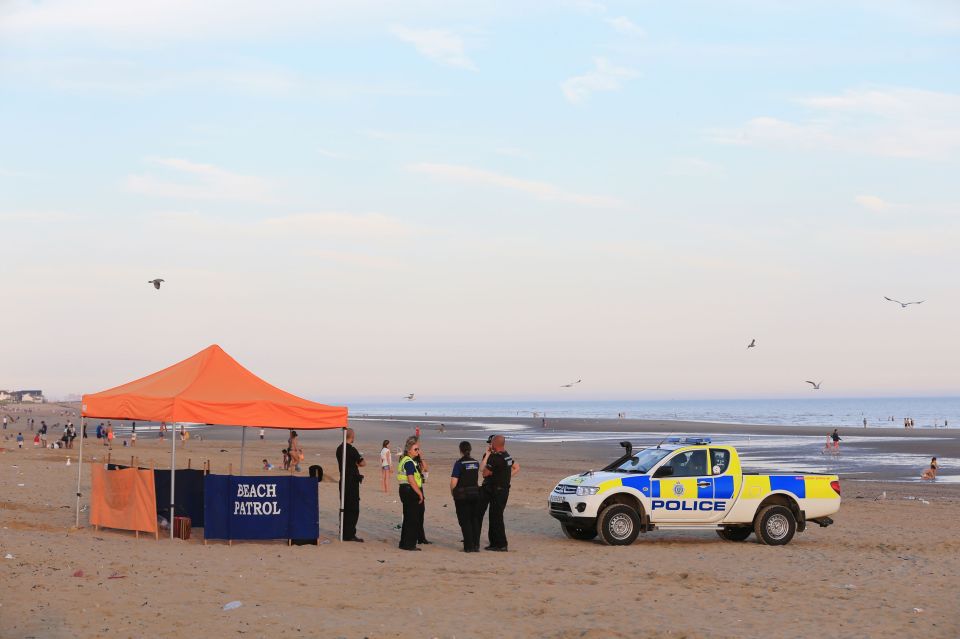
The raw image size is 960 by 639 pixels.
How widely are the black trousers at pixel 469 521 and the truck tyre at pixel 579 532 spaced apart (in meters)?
2.25

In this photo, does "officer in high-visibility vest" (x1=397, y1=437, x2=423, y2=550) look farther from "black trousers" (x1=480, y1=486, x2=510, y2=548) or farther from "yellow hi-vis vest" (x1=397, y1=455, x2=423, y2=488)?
"black trousers" (x1=480, y1=486, x2=510, y2=548)

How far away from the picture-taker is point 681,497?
16.5 metres

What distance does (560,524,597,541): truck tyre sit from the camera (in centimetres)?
1709

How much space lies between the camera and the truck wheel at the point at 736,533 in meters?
17.4

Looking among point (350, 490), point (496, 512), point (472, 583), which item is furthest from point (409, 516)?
point (472, 583)

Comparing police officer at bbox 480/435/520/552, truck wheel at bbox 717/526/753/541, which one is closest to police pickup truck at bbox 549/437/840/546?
truck wheel at bbox 717/526/753/541

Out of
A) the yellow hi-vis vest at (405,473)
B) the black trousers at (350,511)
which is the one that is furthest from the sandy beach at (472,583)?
the yellow hi-vis vest at (405,473)

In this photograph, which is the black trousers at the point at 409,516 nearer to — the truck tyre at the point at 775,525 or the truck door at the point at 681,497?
the truck door at the point at 681,497

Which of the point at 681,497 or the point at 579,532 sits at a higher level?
the point at 681,497

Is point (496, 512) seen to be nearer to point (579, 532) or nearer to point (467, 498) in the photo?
point (467, 498)

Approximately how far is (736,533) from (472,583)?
22.9 feet

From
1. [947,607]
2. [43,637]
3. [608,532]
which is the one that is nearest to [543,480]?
[608,532]

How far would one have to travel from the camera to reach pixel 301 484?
609 inches

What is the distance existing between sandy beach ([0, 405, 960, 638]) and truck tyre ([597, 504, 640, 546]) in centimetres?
30
